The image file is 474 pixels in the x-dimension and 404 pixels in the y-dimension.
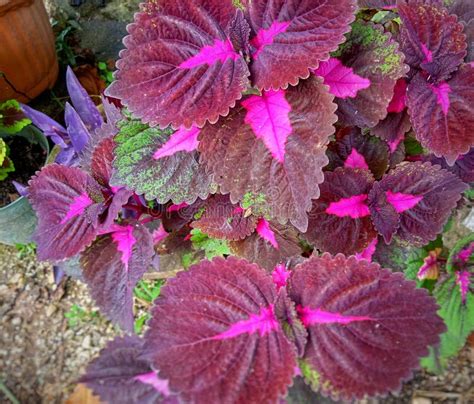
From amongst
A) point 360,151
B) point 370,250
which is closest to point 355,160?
point 360,151

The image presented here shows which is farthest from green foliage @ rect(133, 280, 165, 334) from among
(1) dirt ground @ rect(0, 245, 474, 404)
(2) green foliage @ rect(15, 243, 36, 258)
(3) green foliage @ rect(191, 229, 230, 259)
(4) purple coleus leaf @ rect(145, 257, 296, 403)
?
(4) purple coleus leaf @ rect(145, 257, 296, 403)

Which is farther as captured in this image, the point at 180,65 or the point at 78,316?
the point at 78,316

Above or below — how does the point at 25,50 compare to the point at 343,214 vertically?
above

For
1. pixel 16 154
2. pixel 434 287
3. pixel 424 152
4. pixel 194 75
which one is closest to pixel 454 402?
pixel 434 287

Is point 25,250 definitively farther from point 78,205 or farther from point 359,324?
point 359,324

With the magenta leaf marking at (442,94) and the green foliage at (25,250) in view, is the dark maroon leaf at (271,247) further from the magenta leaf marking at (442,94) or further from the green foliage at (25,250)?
the green foliage at (25,250)

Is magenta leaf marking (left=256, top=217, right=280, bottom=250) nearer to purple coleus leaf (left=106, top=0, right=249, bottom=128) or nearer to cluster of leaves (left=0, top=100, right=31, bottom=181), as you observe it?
purple coleus leaf (left=106, top=0, right=249, bottom=128)

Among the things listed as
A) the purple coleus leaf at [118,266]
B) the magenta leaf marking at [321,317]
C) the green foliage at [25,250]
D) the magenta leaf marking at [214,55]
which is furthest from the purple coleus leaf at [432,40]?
the green foliage at [25,250]
